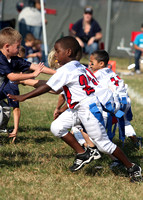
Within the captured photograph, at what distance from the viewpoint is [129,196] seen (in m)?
4.06

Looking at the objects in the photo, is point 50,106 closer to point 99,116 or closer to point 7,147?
point 7,147

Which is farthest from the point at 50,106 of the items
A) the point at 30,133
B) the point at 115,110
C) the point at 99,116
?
the point at 99,116

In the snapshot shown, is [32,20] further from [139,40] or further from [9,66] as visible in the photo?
[9,66]

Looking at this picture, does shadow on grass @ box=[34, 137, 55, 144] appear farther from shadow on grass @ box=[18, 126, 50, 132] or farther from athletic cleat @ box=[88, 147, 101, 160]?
athletic cleat @ box=[88, 147, 101, 160]

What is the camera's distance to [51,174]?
466 centimetres

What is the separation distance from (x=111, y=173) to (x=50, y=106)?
13.9 feet

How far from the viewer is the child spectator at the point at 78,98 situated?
4301 millimetres

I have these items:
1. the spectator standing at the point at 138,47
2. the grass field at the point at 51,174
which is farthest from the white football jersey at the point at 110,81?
the spectator standing at the point at 138,47

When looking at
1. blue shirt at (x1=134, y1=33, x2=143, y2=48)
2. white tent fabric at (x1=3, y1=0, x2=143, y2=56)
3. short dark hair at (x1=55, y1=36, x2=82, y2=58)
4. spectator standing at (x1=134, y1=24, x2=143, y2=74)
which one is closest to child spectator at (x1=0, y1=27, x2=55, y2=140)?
short dark hair at (x1=55, y1=36, x2=82, y2=58)

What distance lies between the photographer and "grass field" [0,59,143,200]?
4074 mm

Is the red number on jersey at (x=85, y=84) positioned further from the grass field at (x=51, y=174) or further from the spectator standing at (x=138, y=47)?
the spectator standing at (x=138, y=47)

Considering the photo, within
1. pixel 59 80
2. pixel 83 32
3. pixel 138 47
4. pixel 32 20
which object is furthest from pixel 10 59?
pixel 138 47

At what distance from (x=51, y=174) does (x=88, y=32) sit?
10147 millimetres

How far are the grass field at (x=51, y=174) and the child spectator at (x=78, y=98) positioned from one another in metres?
0.37
